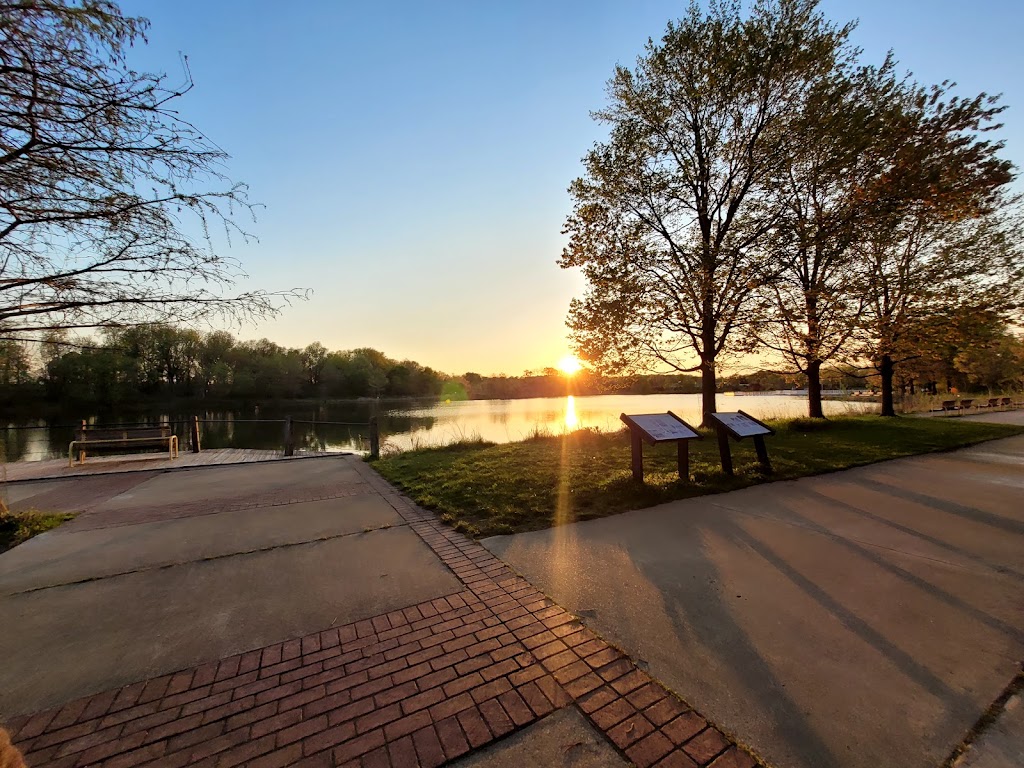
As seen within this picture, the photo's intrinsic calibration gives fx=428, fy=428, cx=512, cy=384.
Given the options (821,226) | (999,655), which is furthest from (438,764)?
(821,226)

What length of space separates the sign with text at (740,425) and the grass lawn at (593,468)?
2.40 ft

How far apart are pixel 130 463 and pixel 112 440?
82cm

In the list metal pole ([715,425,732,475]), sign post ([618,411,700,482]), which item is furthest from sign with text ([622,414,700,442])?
metal pole ([715,425,732,475])

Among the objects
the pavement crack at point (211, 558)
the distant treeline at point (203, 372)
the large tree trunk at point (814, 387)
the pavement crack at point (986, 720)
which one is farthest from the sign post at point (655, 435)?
the large tree trunk at point (814, 387)

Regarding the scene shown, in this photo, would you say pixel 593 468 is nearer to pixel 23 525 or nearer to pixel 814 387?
pixel 23 525

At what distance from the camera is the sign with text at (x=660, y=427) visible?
5801 mm

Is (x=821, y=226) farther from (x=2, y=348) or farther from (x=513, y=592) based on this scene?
(x=2, y=348)

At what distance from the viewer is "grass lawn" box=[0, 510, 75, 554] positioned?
450cm

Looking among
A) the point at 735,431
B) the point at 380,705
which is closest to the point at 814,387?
the point at 735,431

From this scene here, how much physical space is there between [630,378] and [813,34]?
1049 cm

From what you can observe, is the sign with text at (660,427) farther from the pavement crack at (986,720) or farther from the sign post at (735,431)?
the pavement crack at (986,720)

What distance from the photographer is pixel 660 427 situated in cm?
610

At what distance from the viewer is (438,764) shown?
1758mm

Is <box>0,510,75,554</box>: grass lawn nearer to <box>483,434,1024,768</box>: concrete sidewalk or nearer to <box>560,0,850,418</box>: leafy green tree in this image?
<box>483,434,1024,768</box>: concrete sidewalk
